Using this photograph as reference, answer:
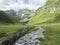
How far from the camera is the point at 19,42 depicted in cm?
7806

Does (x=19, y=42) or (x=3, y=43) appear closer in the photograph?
(x=3, y=43)

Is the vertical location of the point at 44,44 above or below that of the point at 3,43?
below

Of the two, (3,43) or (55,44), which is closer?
(3,43)

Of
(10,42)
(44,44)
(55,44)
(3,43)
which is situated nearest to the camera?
(3,43)

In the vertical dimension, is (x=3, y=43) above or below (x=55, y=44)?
above

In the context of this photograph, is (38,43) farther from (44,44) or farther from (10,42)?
(10,42)

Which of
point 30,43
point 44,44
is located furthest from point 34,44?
point 44,44

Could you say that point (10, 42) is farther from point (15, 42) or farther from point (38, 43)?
point (38, 43)

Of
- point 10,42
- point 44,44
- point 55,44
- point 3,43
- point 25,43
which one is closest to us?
point 3,43

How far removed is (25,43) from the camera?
248 feet

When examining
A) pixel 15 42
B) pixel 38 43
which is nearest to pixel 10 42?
pixel 15 42

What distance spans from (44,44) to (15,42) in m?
13.4

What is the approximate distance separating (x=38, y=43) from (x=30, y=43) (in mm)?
4329

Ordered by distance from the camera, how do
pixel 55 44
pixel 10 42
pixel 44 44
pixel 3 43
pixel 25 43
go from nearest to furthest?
pixel 3 43
pixel 10 42
pixel 25 43
pixel 44 44
pixel 55 44
